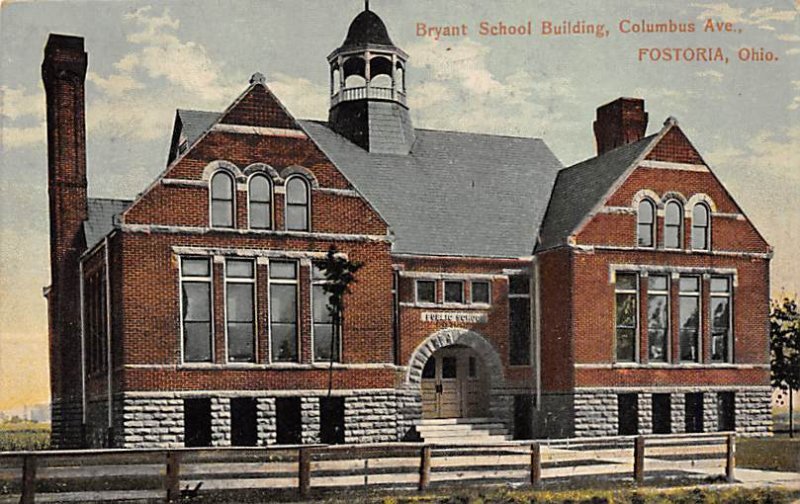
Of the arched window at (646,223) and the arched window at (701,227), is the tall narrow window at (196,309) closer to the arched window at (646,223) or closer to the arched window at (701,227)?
the arched window at (646,223)

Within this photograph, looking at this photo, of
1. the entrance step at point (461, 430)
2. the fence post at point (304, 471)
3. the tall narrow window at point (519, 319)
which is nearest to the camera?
the fence post at point (304, 471)

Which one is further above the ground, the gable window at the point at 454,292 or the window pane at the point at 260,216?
the window pane at the point at 260,216

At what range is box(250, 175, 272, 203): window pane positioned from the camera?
2405 centimetres

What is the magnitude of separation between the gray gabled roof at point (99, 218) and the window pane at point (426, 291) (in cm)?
729

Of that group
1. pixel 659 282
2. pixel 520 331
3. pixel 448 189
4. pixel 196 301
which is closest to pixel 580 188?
pixel 659 282

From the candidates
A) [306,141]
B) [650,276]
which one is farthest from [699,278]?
[306,141]

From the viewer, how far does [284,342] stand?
2434 centimetres

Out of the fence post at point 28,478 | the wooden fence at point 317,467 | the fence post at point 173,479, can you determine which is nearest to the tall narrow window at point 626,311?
the wooden fence at point 317,467

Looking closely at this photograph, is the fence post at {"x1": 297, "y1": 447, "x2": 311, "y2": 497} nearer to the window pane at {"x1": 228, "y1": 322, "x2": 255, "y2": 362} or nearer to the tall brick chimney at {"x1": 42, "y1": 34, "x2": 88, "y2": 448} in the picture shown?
the window pane at {"x1": 228, "y1": 322, "x2": 255, "y2": 362}

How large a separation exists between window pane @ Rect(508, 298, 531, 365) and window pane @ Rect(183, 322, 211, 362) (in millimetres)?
7542

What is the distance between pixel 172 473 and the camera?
60.0 feet

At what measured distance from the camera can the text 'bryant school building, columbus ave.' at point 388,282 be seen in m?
23.3

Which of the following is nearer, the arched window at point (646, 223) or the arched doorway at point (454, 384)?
the arched window at point (646, 223)

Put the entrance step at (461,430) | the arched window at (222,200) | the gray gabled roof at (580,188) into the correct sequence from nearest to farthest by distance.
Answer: the arched window at (222,200), the entrance step at (461,430), the gray gabled roof at (580,188)
